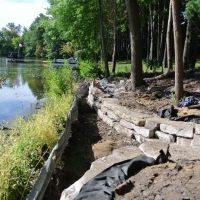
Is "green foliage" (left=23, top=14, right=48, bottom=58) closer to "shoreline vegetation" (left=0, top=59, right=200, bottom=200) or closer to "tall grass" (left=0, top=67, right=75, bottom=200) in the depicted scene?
"shoreline vegetation" (left=0, top=59, right=200, bottom=200)

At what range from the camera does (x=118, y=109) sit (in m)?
6.09

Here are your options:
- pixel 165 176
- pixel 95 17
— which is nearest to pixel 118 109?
pixel 165 176

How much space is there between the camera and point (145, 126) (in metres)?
4.99

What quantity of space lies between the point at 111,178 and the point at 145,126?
2.23 meters

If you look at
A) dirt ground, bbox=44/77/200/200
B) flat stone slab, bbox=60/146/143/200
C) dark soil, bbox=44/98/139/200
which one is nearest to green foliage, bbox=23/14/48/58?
dirt ground, bbox=44/77/200/200

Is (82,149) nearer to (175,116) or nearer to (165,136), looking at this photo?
(165,136)

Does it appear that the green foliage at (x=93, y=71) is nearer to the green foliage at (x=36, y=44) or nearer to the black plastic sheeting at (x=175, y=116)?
the black plastic sheeting at (x=175, y=116)

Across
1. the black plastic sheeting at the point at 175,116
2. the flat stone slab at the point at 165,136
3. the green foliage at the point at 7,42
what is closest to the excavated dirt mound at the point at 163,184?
the flat stone slab at the point at 165,136

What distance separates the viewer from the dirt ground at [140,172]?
2.54 m

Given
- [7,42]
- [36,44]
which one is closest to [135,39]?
[36,44]

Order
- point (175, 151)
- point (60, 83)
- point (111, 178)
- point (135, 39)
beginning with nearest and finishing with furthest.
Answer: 1. point (111, 178)
2. point (175, 151)
3. point (135, 39)
4. point (60, 83)

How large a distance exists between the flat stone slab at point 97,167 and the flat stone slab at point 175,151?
0.17 meters

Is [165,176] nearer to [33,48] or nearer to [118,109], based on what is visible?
[118,109]

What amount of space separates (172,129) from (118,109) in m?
1.81
